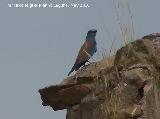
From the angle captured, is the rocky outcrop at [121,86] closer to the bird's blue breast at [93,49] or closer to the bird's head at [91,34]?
the bird's blue breast at [93,49]

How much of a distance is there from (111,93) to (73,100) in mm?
840

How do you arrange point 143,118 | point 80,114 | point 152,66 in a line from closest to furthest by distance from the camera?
point 143,118 → point 152,66 → point 80,114

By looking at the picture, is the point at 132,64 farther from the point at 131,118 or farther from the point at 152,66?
the point at 131,118

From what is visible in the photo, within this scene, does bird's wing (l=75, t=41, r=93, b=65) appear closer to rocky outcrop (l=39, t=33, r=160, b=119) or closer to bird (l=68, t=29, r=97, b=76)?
bird (l=68, t=29, r=97, b=76)

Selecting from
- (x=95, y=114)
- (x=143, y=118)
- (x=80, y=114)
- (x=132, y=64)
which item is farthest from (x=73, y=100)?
(x=143, y=118)

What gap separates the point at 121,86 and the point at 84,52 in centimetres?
166

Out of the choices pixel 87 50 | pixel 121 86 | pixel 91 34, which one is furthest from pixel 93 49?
pixel 121 86

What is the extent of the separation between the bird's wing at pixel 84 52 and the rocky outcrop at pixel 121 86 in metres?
0.55

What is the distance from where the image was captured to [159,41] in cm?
413

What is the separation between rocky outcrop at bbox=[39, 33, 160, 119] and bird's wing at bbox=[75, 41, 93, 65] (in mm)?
546

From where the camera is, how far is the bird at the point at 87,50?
5289mm

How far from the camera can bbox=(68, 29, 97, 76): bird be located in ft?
17.4

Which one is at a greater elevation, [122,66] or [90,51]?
[90,51]

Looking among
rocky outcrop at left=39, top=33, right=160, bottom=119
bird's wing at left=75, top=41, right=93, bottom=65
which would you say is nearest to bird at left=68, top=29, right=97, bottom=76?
bird's wing at left=75, top=41, right=93, bottom=65
